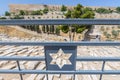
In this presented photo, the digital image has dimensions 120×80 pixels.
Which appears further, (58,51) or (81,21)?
(58,51)

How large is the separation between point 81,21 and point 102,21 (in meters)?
0.20

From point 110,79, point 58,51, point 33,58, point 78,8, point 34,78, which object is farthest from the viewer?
point 78,8

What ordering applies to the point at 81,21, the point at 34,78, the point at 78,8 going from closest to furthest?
1. the point at 81,21
2. the point at 34,78
3. the point at 78,8

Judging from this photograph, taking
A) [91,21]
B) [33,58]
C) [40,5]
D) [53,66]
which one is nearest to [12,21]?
[33,58]

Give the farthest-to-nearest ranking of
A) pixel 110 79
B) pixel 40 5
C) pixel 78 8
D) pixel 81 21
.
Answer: pixel 40 5 < pixel 78 8 < pixel 110 79 < pixel 81 21

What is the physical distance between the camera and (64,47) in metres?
2.04

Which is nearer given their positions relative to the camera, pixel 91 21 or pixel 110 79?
pixel 91 21

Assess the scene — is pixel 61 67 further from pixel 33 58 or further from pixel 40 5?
pixel 40 5

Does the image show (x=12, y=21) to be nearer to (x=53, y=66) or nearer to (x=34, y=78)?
(x=53, y=66)

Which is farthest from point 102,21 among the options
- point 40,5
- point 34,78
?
point 40,5

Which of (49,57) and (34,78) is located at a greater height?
(49,57)

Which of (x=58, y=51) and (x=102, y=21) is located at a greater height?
(x=102, y=21)

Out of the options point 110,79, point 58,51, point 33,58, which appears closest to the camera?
point 58,51

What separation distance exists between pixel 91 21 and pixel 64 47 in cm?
39
